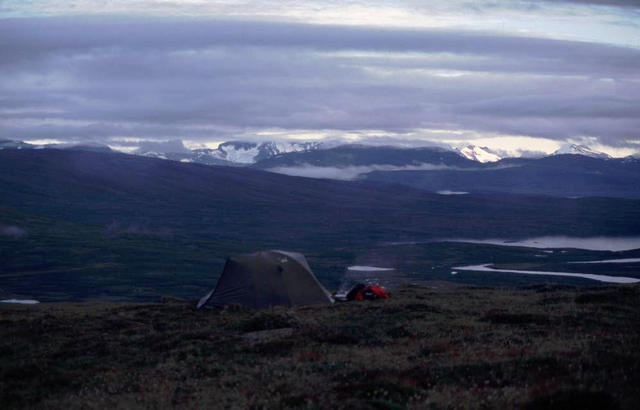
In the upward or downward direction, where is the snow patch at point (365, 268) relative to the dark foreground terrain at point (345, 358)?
downward

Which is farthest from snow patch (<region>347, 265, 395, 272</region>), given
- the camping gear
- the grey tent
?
the grey tent

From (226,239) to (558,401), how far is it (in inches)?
6972

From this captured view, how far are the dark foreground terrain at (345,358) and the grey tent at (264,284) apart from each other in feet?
13.0

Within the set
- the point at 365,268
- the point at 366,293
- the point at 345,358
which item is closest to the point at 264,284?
the point at 366,293

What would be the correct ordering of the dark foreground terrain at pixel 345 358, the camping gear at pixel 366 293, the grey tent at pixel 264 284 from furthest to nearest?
1. the camping gear at pixel 366 293
2. the grey tent at pixel 264 284
3. the dark foreground terrain at pixel 345 358

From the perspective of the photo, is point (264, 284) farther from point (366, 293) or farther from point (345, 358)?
point (345, 358)

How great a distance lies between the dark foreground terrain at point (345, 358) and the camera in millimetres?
12828

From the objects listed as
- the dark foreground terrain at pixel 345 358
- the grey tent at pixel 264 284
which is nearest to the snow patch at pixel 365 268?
the grey tent at pixel 264 284

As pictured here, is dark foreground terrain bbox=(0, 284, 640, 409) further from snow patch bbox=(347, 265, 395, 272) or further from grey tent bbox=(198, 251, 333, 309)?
snow patch bbox=(347, 265, 395, 272)

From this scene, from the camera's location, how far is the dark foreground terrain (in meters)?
12.8

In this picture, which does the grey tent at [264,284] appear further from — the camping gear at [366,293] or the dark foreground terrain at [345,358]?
the dark foreground terrain at [345,358]

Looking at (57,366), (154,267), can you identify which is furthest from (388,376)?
(154,267)

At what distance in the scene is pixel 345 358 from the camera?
17250 millimetres

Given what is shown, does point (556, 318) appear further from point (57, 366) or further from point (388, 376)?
point (57, 366)
